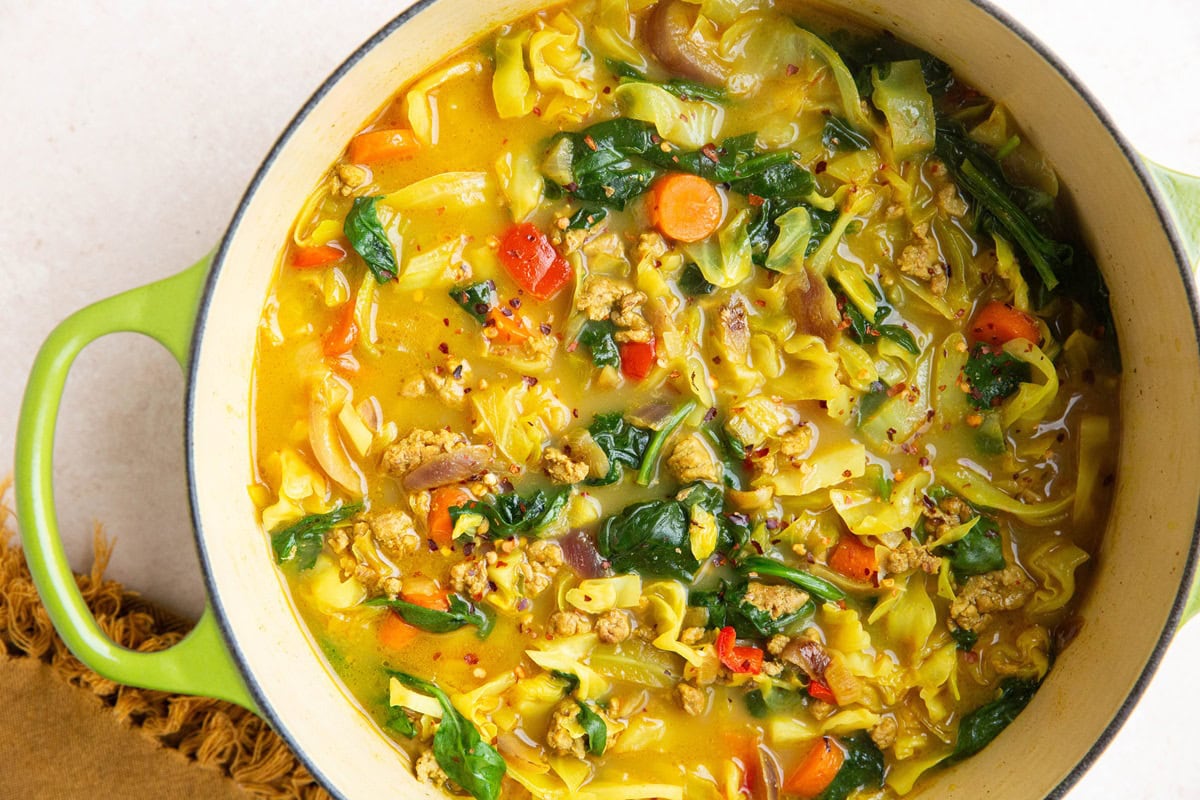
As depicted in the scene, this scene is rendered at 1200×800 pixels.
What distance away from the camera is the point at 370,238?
12.6 feet

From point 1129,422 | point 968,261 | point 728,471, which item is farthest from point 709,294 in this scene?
point 1129,422

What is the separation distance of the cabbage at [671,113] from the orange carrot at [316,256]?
3.97 ft

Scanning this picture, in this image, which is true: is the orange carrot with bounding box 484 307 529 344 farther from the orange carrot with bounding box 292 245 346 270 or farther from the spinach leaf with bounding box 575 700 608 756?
the spinach leaf with bounding box 575 700 608 756

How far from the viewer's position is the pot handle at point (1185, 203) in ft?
11.3

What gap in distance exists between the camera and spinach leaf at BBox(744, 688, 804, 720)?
4.00 metres

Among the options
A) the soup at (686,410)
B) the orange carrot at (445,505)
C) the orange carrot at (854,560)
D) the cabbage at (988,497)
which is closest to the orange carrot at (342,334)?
the soup at (686,410)

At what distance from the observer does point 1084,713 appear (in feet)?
12.5

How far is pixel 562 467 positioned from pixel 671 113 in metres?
1.37

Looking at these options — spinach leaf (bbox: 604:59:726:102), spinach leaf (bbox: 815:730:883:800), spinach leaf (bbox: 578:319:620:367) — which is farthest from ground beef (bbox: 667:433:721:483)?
spinach leaf (bbox: 604:59:726:102)

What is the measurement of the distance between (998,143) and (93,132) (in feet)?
11.7

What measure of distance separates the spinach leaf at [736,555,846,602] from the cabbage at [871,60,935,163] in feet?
5.25

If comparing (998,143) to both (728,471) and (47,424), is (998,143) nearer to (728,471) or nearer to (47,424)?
(728,471)

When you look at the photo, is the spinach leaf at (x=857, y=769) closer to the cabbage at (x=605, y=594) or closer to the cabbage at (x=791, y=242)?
the cabbage at (x=605, y=594)

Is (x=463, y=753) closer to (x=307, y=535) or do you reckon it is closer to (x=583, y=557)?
(x=583, y=557)
